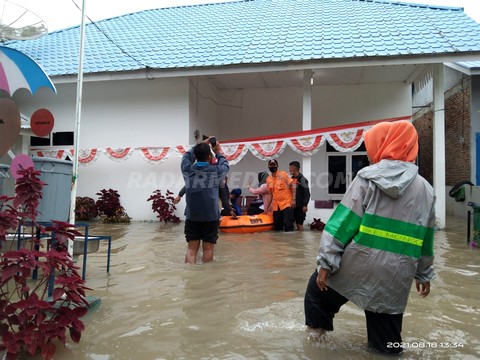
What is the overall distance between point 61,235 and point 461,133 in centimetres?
1286

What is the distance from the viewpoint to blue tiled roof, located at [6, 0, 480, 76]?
1002 cm

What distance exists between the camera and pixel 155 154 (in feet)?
36.7

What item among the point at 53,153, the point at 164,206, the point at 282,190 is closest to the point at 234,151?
the point at 282,190

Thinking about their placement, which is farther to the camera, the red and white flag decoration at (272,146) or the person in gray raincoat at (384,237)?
the red and white flag decoration at (272,146)

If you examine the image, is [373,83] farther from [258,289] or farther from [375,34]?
[258,289]

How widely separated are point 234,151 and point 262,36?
12.9 ft

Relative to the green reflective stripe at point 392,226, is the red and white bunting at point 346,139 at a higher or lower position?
higher

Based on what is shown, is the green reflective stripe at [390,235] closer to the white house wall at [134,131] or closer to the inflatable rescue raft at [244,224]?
the inflatable rescue raft at [244,224]

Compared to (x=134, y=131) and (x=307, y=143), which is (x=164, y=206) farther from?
(x=307, y=143)

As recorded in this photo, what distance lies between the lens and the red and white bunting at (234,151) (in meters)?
10.5

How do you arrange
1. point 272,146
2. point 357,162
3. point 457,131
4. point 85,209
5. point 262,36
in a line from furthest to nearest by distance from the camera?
point 357,162 → point 457,131 → point 262,36 → point 85,209 → point 272,146

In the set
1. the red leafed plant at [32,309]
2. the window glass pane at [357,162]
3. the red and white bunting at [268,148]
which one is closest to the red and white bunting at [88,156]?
the red and white bunting at [268,148]

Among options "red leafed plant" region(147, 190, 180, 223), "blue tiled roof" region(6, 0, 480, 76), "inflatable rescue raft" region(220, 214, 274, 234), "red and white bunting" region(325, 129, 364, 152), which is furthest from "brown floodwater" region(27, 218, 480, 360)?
"blue tiled roof" region(6, 0, 480, 76)

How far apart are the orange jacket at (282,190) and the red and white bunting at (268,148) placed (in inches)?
43.4
